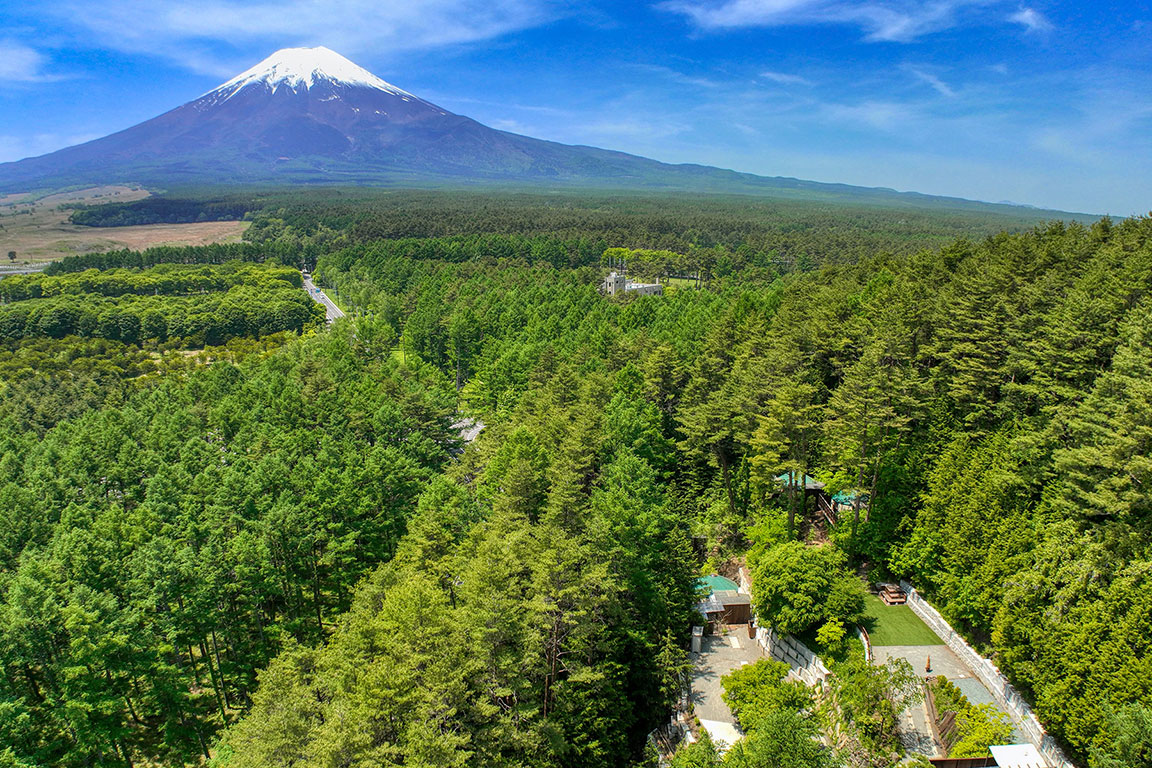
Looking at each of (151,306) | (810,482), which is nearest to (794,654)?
(810,482)

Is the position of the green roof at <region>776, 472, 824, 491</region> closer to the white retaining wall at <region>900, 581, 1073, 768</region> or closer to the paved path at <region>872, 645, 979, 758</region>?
the white retaining wall at <region>900, 581, 1073, 768</region>

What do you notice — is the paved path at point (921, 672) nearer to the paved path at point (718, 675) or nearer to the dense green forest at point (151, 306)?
the paved path at point (718, 675)

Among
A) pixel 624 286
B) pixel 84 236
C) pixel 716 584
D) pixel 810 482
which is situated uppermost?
pixel 84 236

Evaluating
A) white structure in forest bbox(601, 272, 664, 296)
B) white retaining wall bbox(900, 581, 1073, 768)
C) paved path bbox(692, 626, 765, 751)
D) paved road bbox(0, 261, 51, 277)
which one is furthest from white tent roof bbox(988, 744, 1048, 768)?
paved road bbox(0, 261, 51, 277)

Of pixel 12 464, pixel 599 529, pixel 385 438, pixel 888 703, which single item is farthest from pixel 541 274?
pixel 888 703

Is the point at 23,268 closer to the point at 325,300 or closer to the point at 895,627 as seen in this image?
the point at 325,300

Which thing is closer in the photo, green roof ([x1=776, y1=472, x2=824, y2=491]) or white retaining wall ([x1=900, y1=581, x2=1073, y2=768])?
white retaining wall ([x1=900, y1=581, x2=1073, y2=768])
